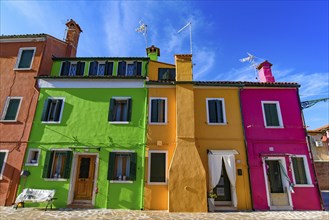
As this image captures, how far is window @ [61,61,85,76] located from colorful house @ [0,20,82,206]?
0.98 meters

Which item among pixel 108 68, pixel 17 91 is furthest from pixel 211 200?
pixel 17 91

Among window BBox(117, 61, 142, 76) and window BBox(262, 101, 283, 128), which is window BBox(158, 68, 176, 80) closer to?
window BBox(117, 61, 142, 76)

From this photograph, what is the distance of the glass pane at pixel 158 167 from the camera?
34.2 feet

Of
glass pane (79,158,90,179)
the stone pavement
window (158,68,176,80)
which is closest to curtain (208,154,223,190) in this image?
the stone pavement

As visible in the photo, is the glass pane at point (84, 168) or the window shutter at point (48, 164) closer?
the window shutter at point (48, 164)

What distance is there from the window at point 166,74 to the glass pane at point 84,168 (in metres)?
6.99

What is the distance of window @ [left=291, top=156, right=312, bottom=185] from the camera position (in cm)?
1061

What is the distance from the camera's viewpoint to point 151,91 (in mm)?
11922

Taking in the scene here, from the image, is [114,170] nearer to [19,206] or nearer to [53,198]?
[53,198]

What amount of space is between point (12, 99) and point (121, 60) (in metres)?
6.96

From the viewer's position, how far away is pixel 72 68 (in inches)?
523

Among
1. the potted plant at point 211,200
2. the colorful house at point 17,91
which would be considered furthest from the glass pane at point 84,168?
the potted plant at point 211,200

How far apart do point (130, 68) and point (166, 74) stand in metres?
2.46

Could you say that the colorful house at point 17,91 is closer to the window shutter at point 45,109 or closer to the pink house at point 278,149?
the window shutter at point 45,109
